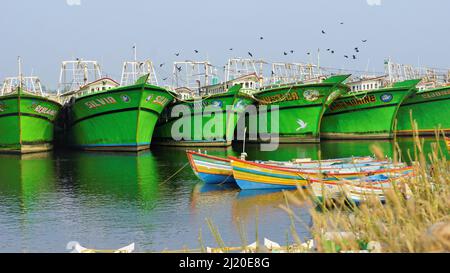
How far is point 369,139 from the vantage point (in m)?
41.9

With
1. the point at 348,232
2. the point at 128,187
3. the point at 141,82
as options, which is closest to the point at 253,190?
the point at 128,187

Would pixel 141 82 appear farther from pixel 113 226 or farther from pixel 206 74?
pixel 113 226

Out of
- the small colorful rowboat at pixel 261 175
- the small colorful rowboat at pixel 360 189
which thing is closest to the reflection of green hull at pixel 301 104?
the small colorful rowboat at pixel 261 175

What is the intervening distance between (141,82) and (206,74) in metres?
14.2

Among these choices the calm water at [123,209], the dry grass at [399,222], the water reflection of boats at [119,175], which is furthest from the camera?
the water reflection of boats at [119,175]

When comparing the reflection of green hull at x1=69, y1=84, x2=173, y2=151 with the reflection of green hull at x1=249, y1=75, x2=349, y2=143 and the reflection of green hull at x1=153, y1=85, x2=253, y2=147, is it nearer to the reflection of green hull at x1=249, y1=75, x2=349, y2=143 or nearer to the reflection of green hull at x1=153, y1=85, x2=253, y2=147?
the reflection of green hull at x1=153, y1=85, x2=253, y2=147

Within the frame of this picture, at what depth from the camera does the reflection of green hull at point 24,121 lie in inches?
1297

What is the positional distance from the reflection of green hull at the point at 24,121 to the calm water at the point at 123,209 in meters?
7.92

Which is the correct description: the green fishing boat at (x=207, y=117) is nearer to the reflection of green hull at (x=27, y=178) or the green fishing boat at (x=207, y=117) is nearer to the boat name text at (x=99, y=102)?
the boat name text at (x=99, y=102)

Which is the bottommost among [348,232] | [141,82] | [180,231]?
[180,231]

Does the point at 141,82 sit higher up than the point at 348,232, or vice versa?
the point at 141,82

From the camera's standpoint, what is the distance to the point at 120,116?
33281 millimetres

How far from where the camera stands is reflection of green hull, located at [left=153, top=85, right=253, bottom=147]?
37.1m

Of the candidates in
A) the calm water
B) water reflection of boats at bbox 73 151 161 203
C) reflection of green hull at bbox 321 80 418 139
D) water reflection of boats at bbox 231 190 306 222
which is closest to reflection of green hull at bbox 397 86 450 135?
reflection of green hull at bbox 321 80 418 139
